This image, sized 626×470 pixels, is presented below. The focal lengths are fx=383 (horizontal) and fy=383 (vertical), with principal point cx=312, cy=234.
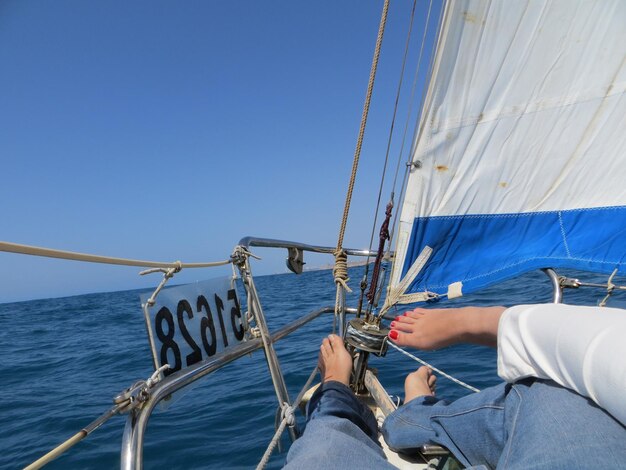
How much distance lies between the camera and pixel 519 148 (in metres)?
1.90

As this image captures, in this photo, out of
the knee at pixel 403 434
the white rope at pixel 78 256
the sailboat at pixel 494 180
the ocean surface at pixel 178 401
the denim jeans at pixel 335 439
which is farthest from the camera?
the ocean surface at pixel 178 401

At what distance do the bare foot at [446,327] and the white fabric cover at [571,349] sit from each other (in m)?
0.13

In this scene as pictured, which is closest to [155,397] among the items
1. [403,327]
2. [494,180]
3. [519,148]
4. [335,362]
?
[335,362]

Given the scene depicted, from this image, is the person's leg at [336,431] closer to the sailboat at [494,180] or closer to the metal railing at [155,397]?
the sailboat at [494,180]

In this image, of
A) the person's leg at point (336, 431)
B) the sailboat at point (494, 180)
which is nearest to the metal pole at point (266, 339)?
the sailboat at point (494, 180)

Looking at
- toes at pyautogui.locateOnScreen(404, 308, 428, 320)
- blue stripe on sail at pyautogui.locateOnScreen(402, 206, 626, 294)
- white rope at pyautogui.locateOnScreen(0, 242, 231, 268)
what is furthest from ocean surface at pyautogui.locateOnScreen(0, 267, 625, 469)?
blue stripe on sail at pyautogui.locateOnScreen(402, 206, 626, 294)

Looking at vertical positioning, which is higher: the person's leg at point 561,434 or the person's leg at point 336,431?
the person's leg at point 561,434

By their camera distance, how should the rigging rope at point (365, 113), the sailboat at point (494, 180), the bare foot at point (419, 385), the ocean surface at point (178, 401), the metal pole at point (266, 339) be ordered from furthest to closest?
the ocean surface at point (178, 401) < the rigging rope at point (365, 113) < the bare foot at point (419, 385) < the sailboat at point (494, 180) < the metal pole at point (266, 339)

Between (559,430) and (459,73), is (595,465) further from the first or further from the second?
(459,73)

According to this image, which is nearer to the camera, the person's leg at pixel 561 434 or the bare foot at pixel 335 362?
the person's leg at pixel 561 434

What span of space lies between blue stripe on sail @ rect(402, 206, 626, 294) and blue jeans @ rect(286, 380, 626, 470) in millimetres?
739

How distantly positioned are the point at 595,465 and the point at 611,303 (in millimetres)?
4739

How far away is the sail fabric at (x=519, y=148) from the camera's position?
1704 millimetres

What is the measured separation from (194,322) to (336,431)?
2.24ft
